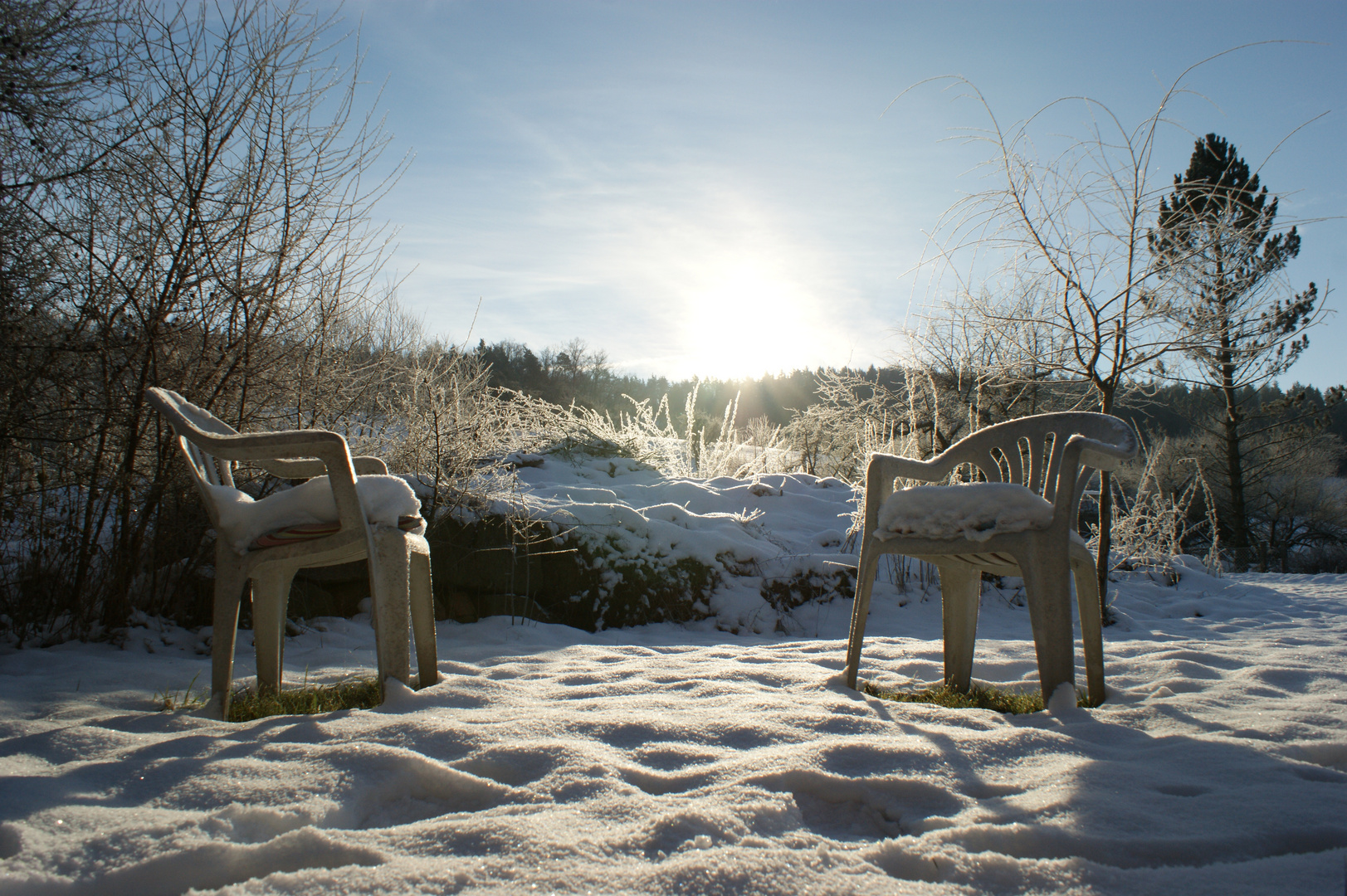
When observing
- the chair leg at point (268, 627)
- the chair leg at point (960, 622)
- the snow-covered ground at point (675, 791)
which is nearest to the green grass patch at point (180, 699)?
the snow-covered ground at point (675, 791)

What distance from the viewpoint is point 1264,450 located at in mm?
15164

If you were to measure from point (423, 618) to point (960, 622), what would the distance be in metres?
1.76

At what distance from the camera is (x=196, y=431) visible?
175 cm

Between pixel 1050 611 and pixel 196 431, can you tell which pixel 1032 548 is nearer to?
pixel 1050 611

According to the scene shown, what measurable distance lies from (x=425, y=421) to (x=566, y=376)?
1529 centimetres

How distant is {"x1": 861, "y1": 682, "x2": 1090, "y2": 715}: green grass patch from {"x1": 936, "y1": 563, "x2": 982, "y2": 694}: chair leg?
47 mm

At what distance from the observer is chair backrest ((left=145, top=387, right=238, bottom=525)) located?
1.77 m

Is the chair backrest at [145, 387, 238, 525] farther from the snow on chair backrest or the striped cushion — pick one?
the snow on chair backrest

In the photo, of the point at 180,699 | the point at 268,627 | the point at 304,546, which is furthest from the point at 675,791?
the point at 180,699

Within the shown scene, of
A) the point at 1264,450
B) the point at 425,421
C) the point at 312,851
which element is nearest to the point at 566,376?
the point at 425,421

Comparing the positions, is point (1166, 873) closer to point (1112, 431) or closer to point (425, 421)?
point (1112, 431)

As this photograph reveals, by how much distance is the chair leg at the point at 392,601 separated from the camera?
5.89 feet

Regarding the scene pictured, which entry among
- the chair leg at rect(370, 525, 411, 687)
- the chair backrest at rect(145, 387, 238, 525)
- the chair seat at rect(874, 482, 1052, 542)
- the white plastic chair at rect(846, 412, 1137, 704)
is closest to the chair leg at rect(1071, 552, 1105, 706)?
the white plastic chair at rect(846, 412, 1137, 704)

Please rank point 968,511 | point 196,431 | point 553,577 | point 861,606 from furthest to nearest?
point 553,577
point 861,606
point 968,511
point 196,431
